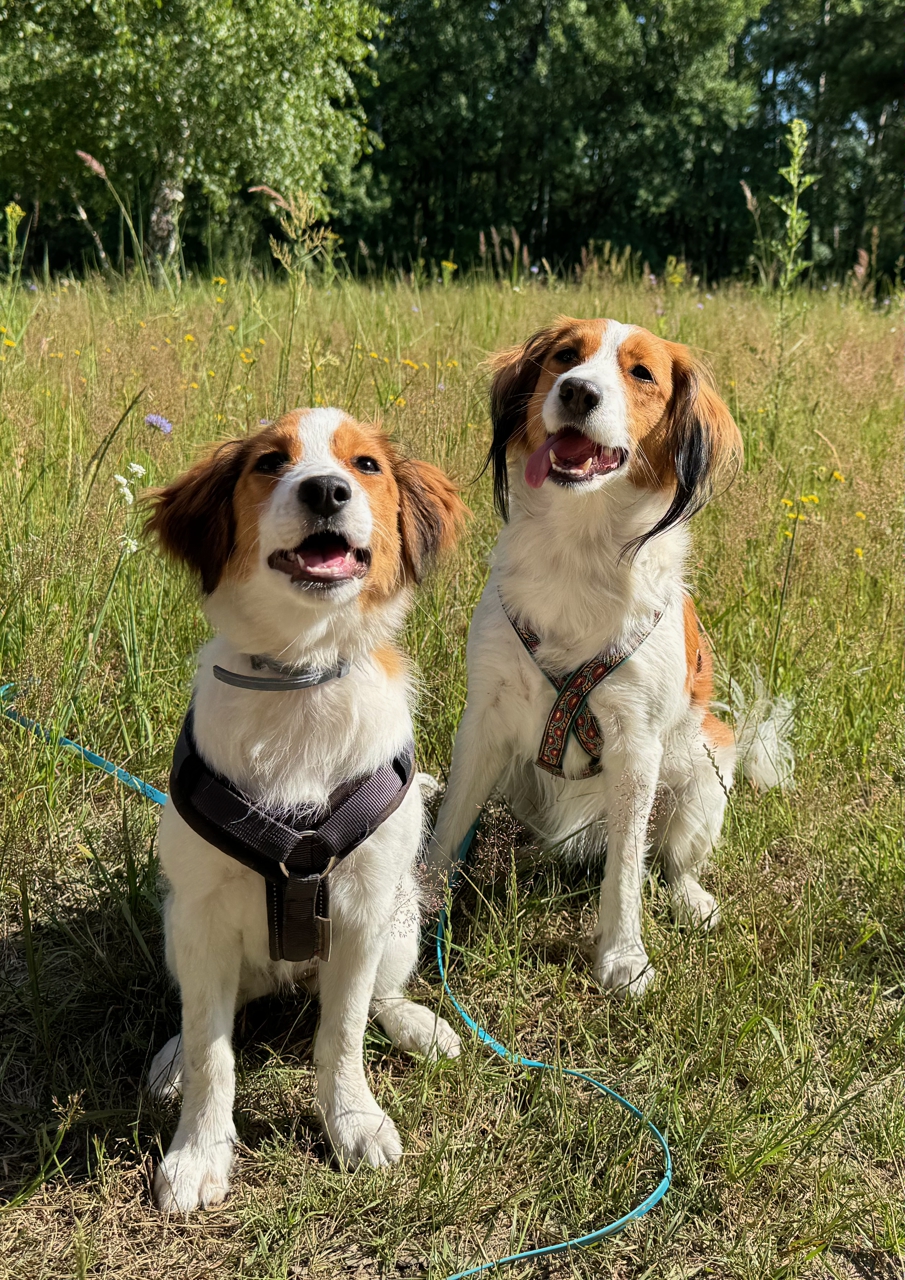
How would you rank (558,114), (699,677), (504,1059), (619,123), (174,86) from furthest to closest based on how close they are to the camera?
(619,123) < (558,114) < (174,86) < (699,677) < (504,1059)

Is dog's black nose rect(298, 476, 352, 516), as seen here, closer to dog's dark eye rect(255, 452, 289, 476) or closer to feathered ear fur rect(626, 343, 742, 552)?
dog's dark eye rect(255, 452, 289, 476)

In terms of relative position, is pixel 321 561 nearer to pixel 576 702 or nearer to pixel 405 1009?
pixel 576 702

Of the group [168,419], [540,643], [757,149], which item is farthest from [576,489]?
[757,149]

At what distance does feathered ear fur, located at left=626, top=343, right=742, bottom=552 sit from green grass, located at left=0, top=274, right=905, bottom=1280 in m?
0.79

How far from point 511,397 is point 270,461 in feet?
3.14

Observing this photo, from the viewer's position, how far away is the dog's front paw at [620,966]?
87.4 inches

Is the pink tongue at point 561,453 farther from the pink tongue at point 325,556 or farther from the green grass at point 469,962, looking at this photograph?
the green grass at point 469,962

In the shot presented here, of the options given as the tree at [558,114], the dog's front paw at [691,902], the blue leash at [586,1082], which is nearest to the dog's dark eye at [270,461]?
the blue leash at [586,1082]

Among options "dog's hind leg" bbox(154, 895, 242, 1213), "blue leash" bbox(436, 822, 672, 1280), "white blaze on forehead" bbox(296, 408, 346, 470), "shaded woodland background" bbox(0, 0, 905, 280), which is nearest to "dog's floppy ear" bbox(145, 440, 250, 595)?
"white blaze on forehead" bbox(296, 408, 346, 470)

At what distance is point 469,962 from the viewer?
2191 millimetres

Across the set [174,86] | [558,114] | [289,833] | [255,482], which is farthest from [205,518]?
[558,114]

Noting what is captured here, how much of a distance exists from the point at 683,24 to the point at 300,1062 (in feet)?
98.2

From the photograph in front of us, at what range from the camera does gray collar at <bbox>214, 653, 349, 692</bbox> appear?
1654mm

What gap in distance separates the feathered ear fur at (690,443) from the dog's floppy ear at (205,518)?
1008 millimetres
